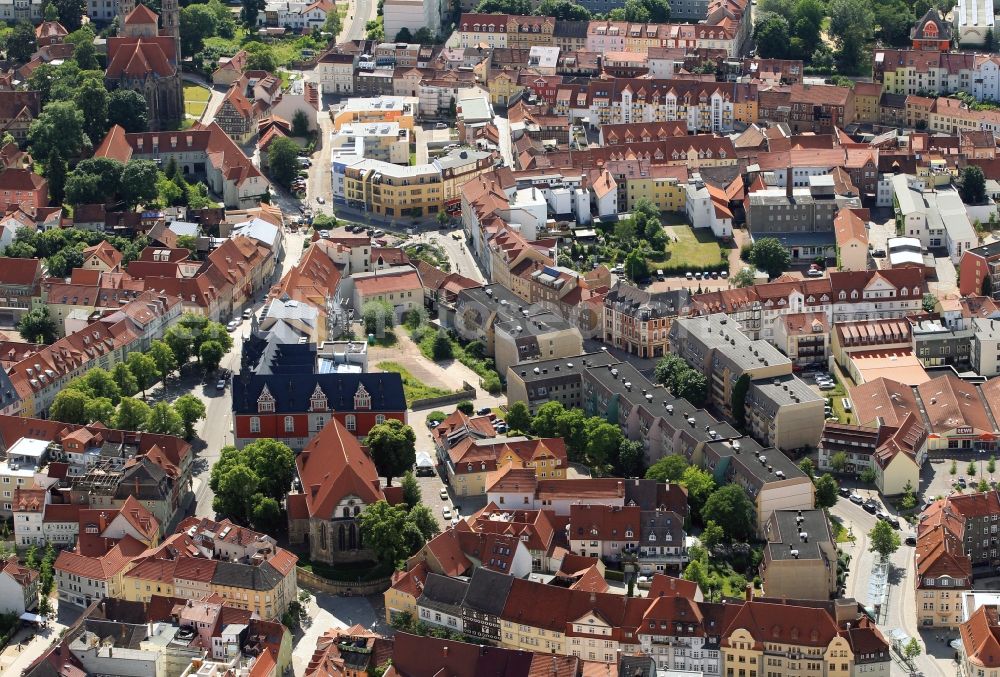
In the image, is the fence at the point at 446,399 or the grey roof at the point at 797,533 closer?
the grey roof at the point at 797,533

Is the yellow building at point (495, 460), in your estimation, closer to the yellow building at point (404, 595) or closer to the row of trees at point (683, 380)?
the yellow building at point (404, 595)

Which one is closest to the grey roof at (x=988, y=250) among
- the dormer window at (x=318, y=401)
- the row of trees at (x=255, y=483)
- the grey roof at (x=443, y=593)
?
the dormer window at (x=318, y=401)

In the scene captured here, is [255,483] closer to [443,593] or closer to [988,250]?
[443,593]

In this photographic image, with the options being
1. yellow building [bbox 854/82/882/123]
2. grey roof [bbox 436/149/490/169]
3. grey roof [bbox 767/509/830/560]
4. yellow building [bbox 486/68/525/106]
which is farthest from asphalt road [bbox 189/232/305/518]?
yellow building [bbox 854/82/882/123]

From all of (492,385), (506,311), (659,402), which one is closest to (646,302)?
(506,311)

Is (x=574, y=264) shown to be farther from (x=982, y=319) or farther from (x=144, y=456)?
(x=144, y=456)

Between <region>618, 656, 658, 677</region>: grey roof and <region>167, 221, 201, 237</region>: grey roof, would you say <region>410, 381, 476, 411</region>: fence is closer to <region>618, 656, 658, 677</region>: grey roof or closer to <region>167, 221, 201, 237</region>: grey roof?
<region>167, 221, 201, 237</region>: grey roof
